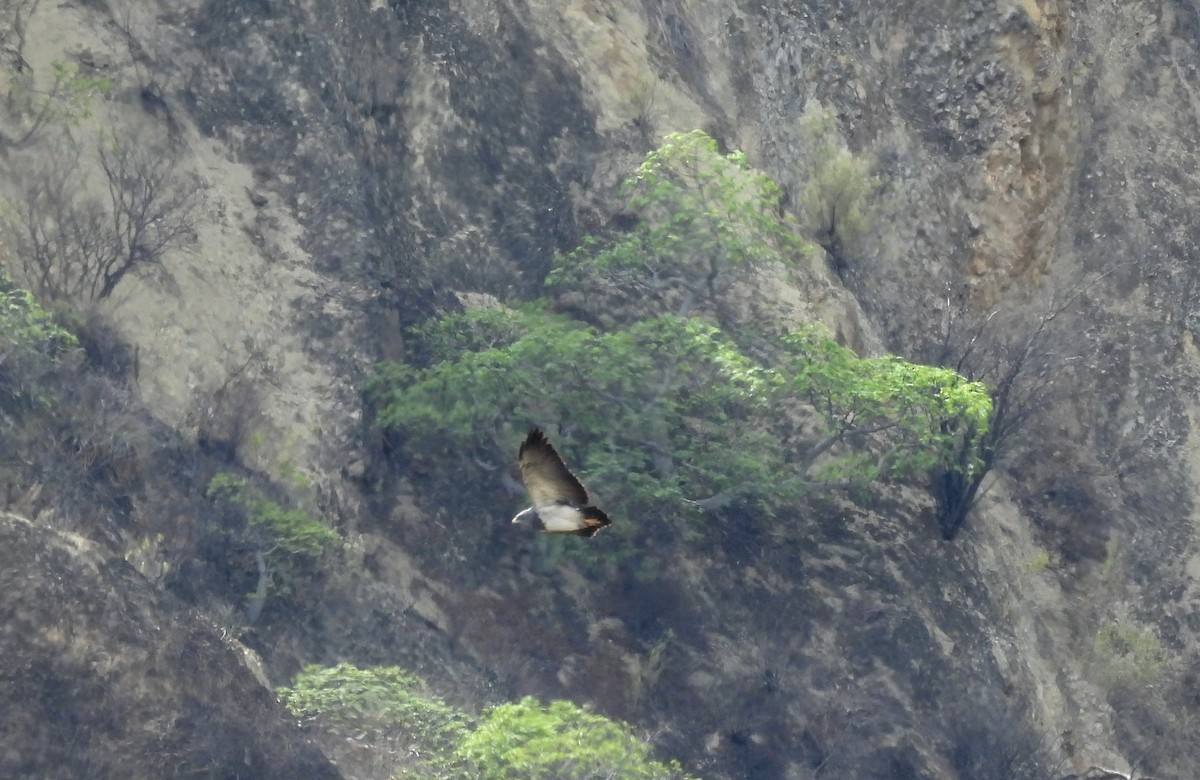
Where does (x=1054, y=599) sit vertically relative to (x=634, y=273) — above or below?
below

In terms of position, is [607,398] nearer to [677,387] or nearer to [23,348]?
[677,387]

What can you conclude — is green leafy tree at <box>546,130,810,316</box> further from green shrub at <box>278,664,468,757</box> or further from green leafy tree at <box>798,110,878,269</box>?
green shrub at <box>278,664,468,757</box>

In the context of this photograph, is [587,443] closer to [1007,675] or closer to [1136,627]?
[1007,675]

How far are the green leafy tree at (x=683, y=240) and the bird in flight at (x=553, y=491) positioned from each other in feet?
31.5

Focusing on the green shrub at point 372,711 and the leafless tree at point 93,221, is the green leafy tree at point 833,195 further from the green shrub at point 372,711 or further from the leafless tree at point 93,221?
the green shrub at point 372,711

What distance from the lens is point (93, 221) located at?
18.4 metres

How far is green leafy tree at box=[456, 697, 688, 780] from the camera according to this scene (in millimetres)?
15383

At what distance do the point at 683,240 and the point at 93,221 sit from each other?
265 inches

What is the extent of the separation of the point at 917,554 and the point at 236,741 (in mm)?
9566

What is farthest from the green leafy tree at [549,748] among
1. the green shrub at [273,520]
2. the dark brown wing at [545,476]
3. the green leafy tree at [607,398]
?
the dark brown wing at [545,476]

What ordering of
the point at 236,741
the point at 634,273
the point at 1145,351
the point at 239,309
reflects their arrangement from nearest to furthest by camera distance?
the point at 236,741 < the point at 239,309 < the point at 634,273 < the point at 1145,351

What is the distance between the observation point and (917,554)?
21953 mm

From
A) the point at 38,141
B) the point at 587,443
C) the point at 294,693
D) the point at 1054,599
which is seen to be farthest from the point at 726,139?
the point at 294,693

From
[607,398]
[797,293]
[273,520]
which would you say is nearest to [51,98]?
[273,520]
